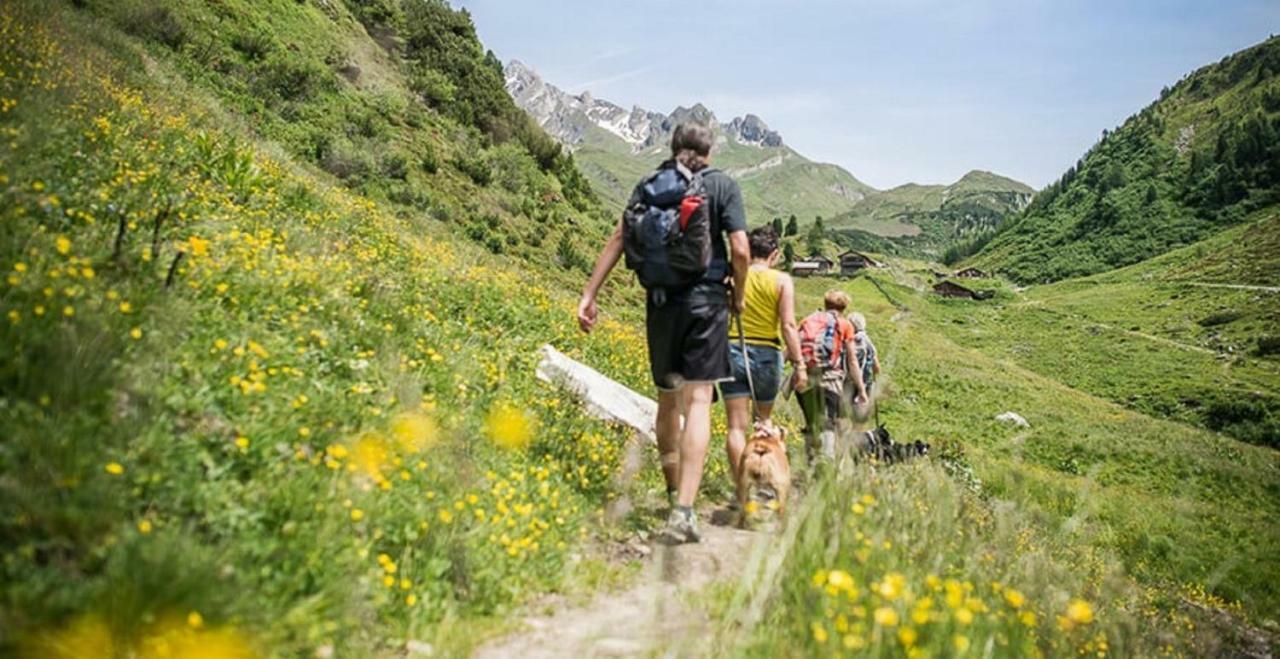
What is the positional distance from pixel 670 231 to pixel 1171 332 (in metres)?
105

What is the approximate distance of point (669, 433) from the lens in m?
5.10

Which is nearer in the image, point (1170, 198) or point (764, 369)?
point (764, 369)

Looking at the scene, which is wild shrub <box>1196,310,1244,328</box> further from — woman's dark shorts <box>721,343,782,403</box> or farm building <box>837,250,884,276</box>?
woman's dark shorts <box>721,343,782,403</box>

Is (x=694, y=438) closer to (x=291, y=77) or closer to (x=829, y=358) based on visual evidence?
(x=829, y=358)

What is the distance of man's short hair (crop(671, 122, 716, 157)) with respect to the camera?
475cm

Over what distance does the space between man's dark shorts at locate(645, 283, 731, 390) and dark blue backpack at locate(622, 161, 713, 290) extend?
0.39ft

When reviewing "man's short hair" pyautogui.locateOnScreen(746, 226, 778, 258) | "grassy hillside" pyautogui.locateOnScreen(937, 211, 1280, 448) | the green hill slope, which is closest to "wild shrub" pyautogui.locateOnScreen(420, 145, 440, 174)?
the green hill slope

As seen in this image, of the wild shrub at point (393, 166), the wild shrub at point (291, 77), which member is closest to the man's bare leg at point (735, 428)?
the wild shrub at point (393, 166)

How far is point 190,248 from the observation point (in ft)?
14.7

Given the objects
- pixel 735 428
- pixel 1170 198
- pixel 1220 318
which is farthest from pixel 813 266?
pixel 735 428

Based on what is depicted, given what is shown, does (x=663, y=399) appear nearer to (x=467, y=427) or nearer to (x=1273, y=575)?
(x=467, y=427)

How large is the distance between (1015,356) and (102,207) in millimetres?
87590

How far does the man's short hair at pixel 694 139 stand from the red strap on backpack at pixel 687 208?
0.55 m

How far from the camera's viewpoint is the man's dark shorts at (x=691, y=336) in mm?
4582
